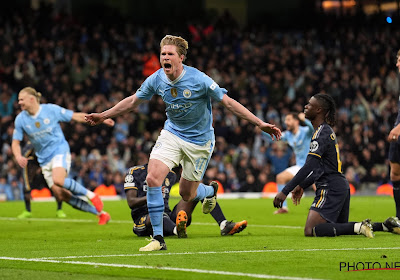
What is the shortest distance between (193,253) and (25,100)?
699 cm

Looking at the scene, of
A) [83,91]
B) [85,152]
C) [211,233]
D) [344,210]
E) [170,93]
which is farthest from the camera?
[83,91]

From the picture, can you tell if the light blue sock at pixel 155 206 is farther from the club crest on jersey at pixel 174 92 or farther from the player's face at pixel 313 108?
the player's face at pixel 313 108

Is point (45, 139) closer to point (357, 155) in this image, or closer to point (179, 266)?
point (179, 266)

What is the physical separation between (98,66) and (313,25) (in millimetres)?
12017

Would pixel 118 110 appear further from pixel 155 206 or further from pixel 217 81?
pixel 217 81

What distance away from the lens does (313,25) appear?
35250mm

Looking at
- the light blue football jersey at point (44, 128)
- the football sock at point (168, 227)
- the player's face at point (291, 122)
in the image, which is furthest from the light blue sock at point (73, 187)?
the player's face at point (291, 122)

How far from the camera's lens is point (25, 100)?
14.1 metres

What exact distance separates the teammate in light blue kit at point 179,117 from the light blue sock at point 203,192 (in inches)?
19.6

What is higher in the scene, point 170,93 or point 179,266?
point 170,93

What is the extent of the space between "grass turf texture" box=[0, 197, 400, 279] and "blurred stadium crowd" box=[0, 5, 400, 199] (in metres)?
11.5

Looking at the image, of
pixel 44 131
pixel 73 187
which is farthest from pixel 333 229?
pixel 44 131

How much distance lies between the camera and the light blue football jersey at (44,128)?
46.6 feet

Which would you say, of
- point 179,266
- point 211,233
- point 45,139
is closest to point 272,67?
point 45,139
